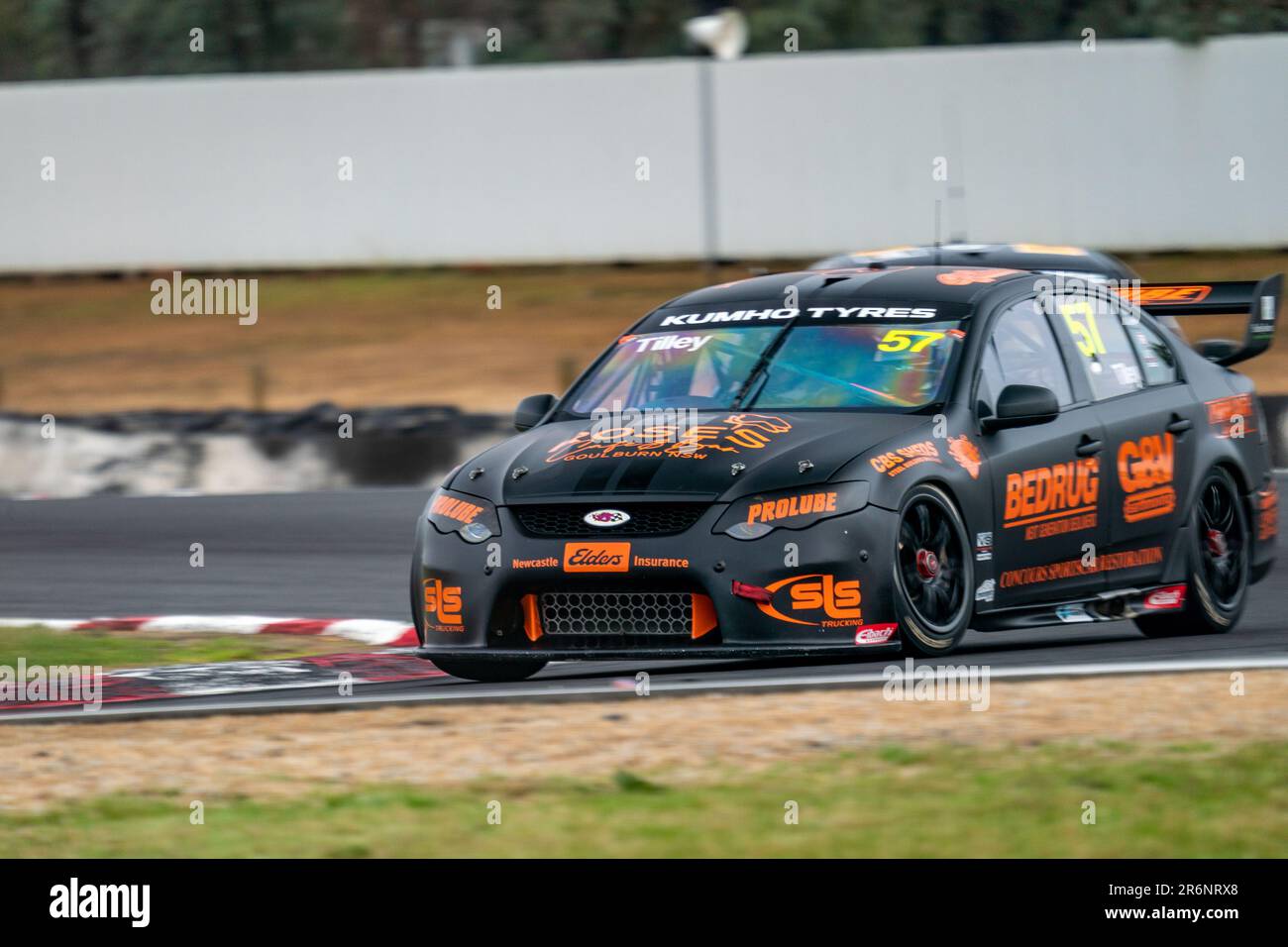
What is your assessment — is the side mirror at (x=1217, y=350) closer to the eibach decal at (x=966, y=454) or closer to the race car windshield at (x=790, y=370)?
the race car windshield at (x=790, y=370)

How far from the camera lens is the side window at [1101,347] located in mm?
10383

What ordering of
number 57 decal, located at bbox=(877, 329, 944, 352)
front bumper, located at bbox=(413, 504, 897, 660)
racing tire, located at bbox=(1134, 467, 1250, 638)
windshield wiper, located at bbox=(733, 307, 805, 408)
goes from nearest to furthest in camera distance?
front bumper, located at bbox=(413, 504, 897, 660), windshield wiper, located at bbox=(733, 307, 805, 408), number 57 decal, located at bbox=(877, 329, 944, 352), racing tire, located at bbox=(1134, 467, 1250, 638)

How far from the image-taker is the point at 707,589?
28.6ft

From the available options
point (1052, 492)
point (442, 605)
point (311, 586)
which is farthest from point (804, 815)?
point (311, 586)

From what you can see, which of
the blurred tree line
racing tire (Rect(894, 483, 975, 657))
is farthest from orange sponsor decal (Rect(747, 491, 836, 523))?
the blurred tree line

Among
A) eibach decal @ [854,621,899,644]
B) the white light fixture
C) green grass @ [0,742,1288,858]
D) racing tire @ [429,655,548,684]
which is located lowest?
racing tire @ [429,655,548,684]

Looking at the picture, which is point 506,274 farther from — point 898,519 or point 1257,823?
point 1257,823

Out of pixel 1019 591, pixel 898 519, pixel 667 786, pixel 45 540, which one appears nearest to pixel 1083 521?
pixel 1019 591

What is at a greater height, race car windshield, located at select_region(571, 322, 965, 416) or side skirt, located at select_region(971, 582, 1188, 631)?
race car windshield, located at select_region(571, 322, 965, 416)

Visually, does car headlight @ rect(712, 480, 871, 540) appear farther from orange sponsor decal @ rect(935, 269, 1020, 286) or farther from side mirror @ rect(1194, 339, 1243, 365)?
side mirror @ rect(1194, 339, 1243, 365)

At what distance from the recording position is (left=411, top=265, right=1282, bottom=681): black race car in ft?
28.7

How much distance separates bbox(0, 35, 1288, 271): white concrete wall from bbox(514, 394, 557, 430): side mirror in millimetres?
22526

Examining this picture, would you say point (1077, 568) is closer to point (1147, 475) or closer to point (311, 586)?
point (1147, 475)

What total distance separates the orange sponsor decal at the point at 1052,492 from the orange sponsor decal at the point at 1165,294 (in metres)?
1.77
